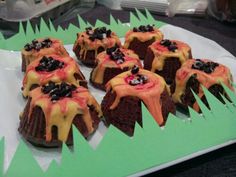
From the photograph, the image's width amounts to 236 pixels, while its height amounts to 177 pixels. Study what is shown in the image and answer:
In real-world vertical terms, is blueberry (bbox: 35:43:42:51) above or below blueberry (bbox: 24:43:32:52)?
above

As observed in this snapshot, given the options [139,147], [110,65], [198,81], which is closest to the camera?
[139,147]

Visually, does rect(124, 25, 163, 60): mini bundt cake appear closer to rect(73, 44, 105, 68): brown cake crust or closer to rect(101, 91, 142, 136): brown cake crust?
rect(73, 44, 105, 68): brown cake crust

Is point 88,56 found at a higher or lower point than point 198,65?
lower

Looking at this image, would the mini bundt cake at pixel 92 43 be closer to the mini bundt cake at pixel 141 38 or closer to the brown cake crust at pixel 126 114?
the mini bundt cake at pixel 141 38

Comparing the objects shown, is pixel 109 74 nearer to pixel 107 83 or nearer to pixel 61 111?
pixel 107 83

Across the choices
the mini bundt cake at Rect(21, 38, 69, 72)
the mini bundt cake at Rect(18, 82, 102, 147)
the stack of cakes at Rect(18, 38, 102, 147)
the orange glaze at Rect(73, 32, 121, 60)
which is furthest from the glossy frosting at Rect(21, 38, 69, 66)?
the mini bundt cake at Rect(18, 82, 102, 147)

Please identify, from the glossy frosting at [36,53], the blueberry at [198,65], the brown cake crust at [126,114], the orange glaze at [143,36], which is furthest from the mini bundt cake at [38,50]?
the blueberry at [198,65]

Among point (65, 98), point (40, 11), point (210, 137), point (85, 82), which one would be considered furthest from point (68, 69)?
point (40, 11)

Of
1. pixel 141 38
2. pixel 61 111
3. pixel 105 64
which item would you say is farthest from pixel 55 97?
pixel 141 38
